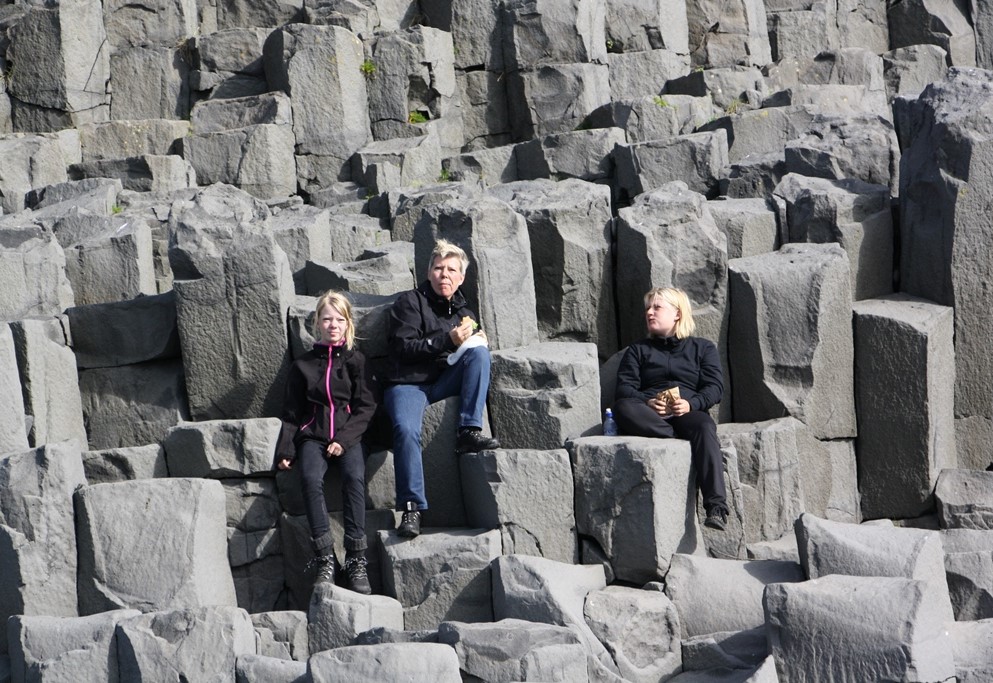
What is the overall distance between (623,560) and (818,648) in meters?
1.30

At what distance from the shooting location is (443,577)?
22.7 ft

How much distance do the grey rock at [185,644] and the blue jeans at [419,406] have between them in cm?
113

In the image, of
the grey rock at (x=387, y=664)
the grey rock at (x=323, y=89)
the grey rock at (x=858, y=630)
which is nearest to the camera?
the grey rock at (x=387, y=664)

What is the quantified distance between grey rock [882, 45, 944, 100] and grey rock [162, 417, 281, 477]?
439 inches

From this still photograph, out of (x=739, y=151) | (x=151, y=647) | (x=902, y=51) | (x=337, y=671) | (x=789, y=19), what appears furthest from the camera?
(x=789, y=19)

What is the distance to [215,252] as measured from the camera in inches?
306

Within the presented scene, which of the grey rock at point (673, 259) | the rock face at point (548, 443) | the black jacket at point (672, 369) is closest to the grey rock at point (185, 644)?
the rock face at point (548, 443)

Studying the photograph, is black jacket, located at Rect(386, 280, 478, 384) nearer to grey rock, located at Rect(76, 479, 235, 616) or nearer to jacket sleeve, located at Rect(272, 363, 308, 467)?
jacket sleeve, located at Rect(272, 363, 308, 467)

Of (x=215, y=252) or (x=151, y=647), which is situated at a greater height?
(x=215, y=252)

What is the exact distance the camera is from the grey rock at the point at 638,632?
6.49 meters

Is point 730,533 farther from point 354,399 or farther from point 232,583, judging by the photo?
point 232,583

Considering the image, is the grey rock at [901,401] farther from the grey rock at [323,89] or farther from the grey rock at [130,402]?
the grey rock at [323,89]

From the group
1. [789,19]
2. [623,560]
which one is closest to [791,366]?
[623,560]

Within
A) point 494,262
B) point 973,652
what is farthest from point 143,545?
point 973,652
